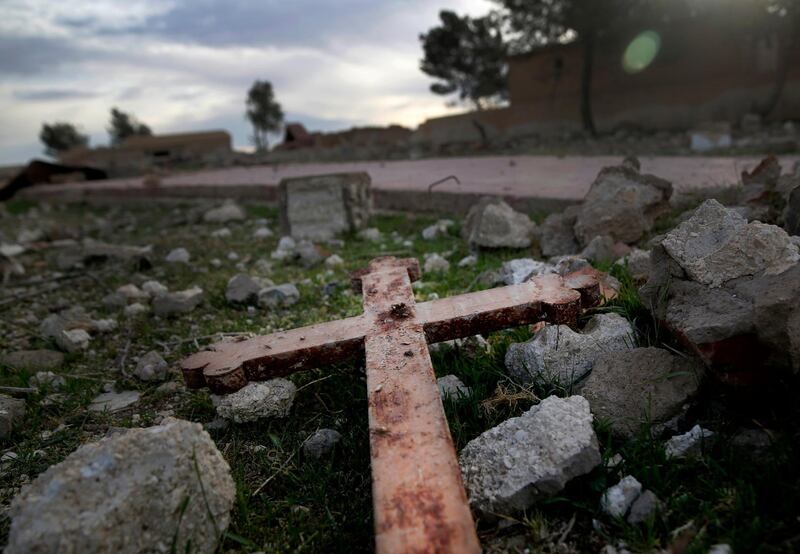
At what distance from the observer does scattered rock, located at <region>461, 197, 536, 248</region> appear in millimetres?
2846

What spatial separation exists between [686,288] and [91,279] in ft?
11.0

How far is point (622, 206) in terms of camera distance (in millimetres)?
2494

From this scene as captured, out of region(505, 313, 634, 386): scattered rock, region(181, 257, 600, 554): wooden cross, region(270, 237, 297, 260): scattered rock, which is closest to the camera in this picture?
region(181, 257, 600, 554): wooden cross

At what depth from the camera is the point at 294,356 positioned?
1430 millimetres

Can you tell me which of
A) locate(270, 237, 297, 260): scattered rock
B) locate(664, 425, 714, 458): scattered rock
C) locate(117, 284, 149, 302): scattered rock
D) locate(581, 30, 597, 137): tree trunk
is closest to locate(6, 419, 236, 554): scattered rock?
locate(664, 425, 714, 458): scattered rock

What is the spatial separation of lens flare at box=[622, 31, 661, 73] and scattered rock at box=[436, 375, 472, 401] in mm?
16215

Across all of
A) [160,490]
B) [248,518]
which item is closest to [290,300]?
[248,518]

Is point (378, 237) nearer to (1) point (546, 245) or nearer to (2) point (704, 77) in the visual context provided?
(1) point (546, 245)

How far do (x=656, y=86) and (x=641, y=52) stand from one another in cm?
106

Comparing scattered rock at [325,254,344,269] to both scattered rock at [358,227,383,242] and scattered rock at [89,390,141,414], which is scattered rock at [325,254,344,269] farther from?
scattered rock at [89,390,141,414]

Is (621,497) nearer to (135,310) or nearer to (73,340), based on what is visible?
(73,340)

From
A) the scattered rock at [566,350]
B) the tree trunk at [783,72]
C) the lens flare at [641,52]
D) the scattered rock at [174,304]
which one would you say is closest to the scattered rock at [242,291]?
the scattered rock at [174,304]

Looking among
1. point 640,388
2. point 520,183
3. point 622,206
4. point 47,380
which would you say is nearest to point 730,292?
point 640,388

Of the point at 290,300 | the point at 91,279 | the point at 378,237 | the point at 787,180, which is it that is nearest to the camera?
the point at 787,180
